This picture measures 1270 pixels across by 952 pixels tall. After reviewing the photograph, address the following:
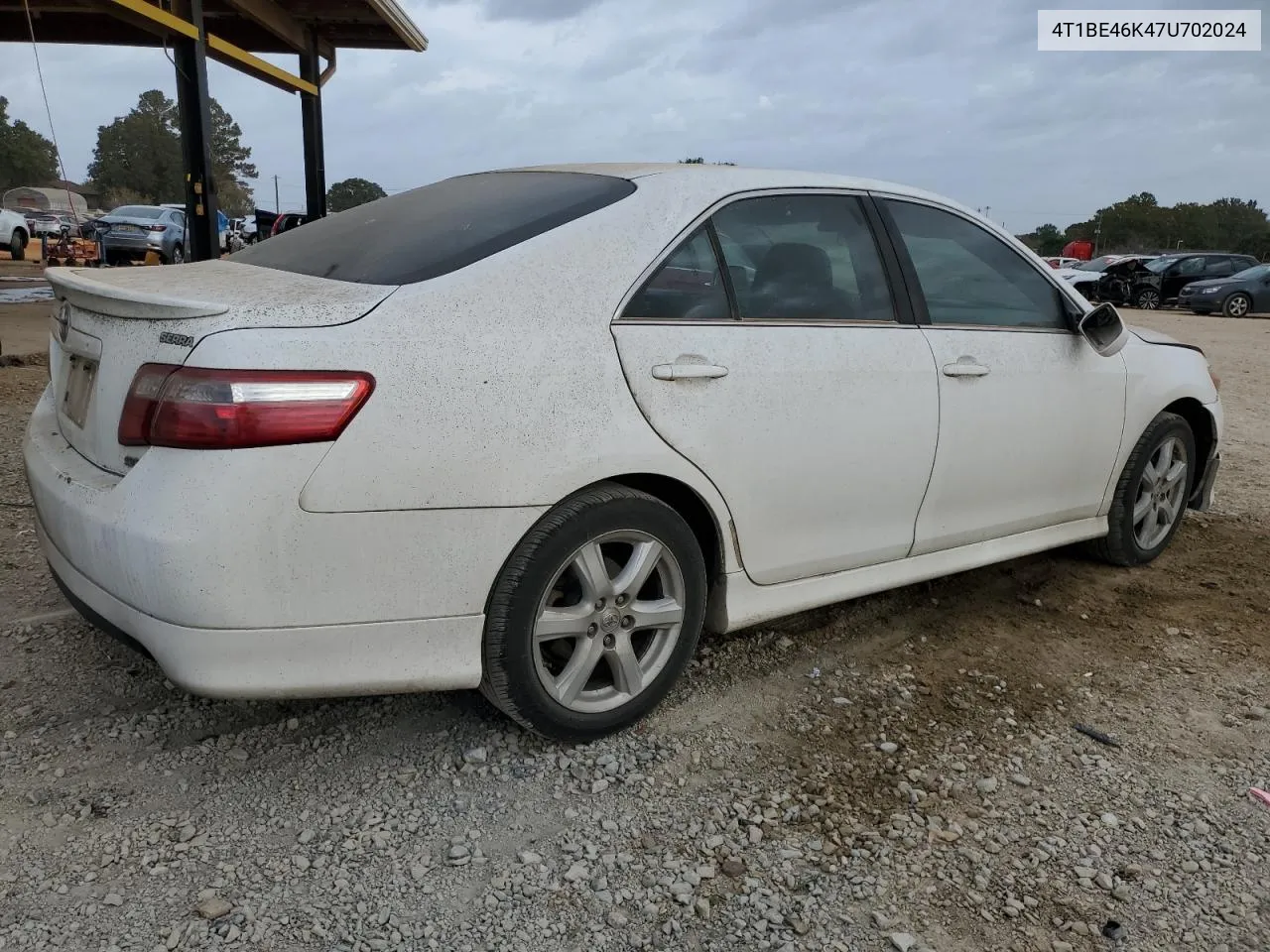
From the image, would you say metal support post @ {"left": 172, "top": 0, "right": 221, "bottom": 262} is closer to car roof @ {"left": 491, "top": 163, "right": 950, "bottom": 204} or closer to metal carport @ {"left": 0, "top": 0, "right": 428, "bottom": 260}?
metal carport @ {"left": 0, "top": 0, "right": 428, "bottom": 260}

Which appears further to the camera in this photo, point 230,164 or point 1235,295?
point 230,164

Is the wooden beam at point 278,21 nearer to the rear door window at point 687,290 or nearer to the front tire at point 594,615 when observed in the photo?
the rear door window at point 687,290

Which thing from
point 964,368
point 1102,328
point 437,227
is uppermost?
point 437,227

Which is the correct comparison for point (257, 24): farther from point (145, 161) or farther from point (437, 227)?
point (145, 161)

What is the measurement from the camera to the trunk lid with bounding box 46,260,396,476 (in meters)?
2.25

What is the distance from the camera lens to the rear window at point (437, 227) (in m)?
2.60

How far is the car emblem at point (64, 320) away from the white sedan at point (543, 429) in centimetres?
1

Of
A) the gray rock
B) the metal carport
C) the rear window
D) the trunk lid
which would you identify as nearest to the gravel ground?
the gray rock

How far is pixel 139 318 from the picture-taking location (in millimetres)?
2355

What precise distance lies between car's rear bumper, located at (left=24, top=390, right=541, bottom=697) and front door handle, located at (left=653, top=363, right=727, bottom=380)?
1.72 feet

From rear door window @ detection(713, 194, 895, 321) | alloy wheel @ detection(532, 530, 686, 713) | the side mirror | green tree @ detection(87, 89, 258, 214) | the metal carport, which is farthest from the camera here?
green tree @ detection(87, 89, 258, 214)

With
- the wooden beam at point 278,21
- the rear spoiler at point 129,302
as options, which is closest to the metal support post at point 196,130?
the wooden beam at point 278,21

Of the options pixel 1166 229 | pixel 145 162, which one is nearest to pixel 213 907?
pixel 1166 229

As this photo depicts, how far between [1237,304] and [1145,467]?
22153mm
